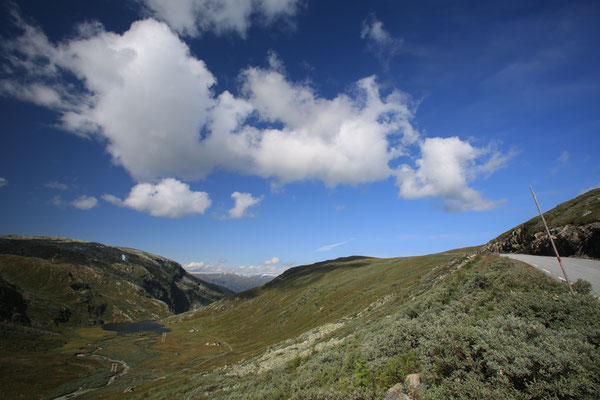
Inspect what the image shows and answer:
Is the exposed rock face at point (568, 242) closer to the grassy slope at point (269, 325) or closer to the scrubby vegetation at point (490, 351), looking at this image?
the grassy slope at point (269, 325)

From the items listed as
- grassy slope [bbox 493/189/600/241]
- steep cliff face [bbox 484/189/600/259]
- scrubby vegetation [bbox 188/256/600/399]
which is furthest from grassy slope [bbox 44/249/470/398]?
scrubby vegetation [bbox 188/256/600/399]

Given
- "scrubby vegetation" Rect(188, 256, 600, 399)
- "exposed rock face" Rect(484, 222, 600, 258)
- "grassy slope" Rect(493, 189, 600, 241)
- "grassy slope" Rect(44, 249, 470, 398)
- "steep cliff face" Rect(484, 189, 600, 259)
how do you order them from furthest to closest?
"grassy slope" Rect(44, 249, 470, 398), "grassy slope" Rect(493, 189, 600, 241), "steep cliff face" Rect(484, 189, 600, 259), "exposed rock face" Rect(484, 222, 600, 258), "scrubby vegetation" Rect(188, 256, 600, 399)

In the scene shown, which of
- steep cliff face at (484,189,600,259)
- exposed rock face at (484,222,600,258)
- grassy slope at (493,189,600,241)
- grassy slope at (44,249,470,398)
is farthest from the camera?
grassy slope at (44,249,470,398)

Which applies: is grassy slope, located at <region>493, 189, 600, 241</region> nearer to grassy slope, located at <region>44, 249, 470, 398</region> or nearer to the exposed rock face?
the exposed rock face

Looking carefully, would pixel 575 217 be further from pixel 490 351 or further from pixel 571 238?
pixel 490 351

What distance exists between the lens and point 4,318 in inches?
5541

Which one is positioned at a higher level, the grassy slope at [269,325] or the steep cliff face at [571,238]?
the steep cliff face at [571,238]

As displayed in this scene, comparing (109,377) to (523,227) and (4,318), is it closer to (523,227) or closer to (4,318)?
(523,227)

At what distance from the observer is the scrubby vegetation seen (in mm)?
6656

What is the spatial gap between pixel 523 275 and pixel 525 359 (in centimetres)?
943

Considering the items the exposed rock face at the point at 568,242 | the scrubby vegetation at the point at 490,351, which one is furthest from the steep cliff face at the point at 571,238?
the scrubby vegetation at the point at 490,351

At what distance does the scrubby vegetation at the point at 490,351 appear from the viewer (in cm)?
666

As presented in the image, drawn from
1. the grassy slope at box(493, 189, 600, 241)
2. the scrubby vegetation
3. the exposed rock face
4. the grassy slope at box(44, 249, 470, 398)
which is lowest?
the grassy slope at box(44, 249, 470, 398)

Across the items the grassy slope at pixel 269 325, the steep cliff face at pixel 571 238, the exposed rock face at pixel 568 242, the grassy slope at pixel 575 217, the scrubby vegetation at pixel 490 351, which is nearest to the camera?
the scrubby vegetation at pixel 490 351
